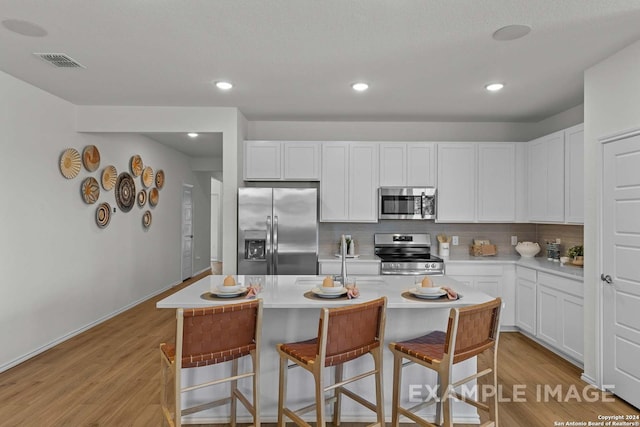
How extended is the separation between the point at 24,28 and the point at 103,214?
2809 mm

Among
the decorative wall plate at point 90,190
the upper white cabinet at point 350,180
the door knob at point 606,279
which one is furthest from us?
the upper white cabinet at point 350,180

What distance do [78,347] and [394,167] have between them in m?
4.06

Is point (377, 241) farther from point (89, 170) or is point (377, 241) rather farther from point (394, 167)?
point (89, 170)

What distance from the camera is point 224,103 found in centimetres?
434

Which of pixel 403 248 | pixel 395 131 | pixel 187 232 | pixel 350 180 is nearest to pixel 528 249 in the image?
pixel 403 248

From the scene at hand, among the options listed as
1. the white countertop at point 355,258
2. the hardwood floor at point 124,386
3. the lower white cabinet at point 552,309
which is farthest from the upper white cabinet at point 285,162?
the lower white cabinet at point 552,309

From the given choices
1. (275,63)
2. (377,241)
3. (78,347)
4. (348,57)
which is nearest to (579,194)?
(377,241)

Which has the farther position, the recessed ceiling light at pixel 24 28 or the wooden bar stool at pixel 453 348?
the recessed ceiling light at pixel 24 28

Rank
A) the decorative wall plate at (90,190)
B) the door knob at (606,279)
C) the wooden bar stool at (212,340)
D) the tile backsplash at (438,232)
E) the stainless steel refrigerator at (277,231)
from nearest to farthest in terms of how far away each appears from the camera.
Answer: the wooden bar stool at (212,340), the door knob at (606,279), the stainless steel refrigerator at (277,231), the decorative wall plate at (90,190), the tile backsplash at (438,232)

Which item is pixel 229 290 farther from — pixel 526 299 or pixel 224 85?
pixel 526 299

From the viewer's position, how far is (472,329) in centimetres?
210

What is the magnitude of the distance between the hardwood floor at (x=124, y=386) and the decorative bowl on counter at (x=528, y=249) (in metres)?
1.01

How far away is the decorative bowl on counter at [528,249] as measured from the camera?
477 centimetres

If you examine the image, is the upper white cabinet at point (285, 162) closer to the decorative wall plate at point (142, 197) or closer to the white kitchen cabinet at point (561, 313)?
the decorative wall plate at point (142, 197)
